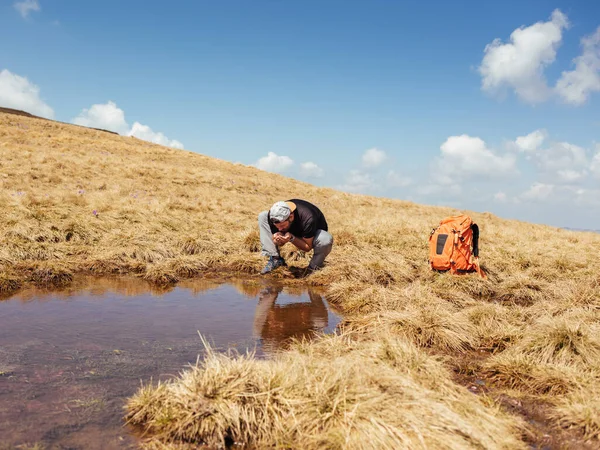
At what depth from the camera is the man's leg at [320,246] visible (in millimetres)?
8812

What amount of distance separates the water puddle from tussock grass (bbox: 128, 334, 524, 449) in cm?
39

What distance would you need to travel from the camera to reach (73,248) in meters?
8.99

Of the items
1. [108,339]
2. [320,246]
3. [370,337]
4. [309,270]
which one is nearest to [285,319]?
[370,337]

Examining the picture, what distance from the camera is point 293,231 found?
8.66m

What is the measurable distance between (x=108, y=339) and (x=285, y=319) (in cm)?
234

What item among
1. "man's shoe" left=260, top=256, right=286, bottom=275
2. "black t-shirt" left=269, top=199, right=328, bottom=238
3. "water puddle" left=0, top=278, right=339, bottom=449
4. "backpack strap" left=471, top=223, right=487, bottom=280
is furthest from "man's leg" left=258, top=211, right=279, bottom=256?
"backpack strap" left=471, top=223, right=487, bottom=280

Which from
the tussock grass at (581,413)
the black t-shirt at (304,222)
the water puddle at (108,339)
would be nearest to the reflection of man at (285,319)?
the water puddle at (108,339)

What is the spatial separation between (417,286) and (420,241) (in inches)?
234

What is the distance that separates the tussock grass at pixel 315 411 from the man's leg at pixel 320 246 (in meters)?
5.26

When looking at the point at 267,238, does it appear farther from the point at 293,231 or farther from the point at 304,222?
the point at 304,222

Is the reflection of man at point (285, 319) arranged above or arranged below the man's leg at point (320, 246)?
below

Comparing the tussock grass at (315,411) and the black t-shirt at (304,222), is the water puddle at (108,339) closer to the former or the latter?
the tussock grass at (315,411)

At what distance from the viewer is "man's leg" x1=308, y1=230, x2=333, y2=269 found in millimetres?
8812

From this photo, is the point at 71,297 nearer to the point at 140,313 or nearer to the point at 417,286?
the point at 140,313
